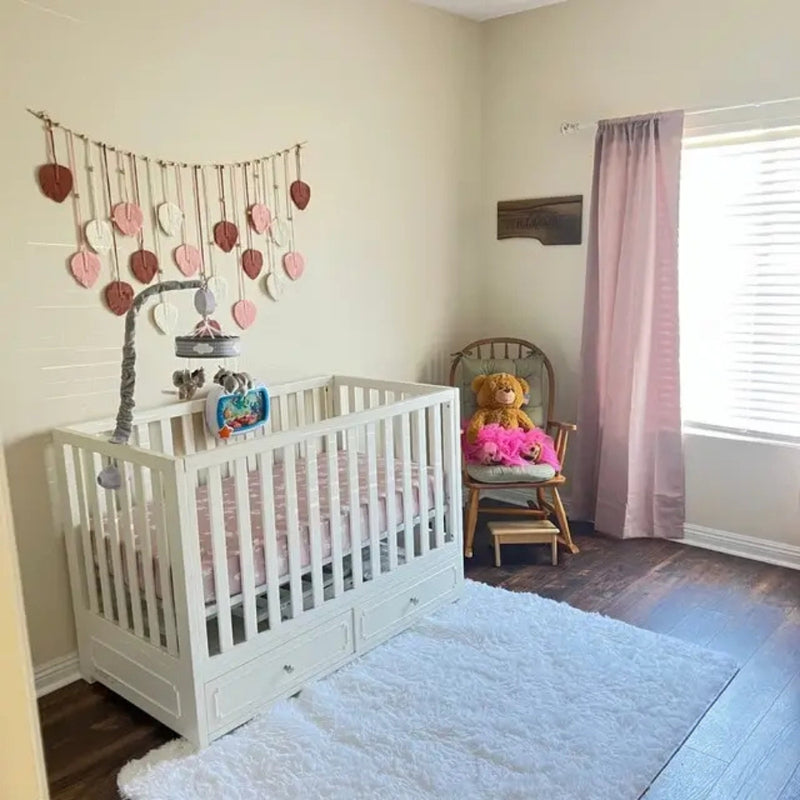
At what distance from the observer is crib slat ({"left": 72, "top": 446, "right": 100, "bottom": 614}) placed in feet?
7.95

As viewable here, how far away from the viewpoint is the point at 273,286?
3.17 m

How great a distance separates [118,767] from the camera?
215 centimetres

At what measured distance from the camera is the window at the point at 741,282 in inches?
128

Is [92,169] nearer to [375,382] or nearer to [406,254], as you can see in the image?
[375,382]

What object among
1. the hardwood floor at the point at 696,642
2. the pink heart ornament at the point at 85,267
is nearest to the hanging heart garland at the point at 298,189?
the pink heart ornament at the point at 85,267

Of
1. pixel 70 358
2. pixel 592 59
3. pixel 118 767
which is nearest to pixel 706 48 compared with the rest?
pixel 592 59

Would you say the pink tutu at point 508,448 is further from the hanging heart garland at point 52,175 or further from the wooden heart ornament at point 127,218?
the hanging heart garland at point 52,175

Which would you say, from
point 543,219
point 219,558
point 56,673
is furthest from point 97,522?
point 543,219

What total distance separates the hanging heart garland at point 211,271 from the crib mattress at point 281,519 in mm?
711

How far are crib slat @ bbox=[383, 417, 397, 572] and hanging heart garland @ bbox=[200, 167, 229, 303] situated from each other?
838mm

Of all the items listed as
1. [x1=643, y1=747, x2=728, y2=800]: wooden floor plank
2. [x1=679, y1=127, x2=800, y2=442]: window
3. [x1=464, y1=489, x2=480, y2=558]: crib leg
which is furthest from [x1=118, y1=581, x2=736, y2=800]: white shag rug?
[x1=679, y1=127, x2=800, y2=442]: window

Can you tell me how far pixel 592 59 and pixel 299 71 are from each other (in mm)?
1470

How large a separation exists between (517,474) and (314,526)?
4.14ft

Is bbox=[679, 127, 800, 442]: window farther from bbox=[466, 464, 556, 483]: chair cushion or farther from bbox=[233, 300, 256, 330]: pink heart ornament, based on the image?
bbox=[233, 300, 256, 330]: pink heart ornament
